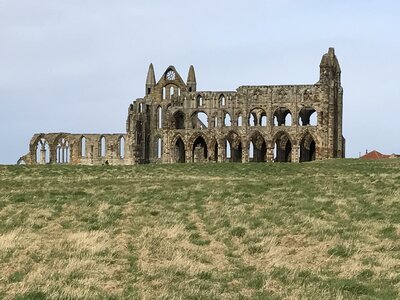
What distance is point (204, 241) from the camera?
790 inches

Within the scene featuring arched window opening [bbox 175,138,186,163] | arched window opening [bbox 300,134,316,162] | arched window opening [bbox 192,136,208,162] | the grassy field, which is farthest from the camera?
arched window opening [bbox 175,138,186,163]

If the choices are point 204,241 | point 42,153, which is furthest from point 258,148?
point 204,241

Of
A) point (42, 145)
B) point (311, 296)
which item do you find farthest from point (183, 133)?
point (311, 296)

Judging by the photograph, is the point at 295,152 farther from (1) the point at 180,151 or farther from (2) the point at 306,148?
(1) the point at 180,151

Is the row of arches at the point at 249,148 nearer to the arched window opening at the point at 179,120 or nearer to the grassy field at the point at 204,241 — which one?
the arched window opening at the point at 179,120

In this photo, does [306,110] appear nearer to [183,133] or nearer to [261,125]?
[261,125]

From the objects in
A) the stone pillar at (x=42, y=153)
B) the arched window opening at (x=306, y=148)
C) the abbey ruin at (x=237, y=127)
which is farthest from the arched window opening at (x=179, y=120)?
the stone pillar at (x=42, y=153)

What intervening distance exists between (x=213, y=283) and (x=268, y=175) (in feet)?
84.9

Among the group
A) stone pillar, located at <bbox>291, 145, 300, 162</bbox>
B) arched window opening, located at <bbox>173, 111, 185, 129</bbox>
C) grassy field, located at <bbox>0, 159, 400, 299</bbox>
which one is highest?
arched window opening, located at <bbox>173, 111, 185, 129</bbox>

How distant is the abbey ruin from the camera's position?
259 feet

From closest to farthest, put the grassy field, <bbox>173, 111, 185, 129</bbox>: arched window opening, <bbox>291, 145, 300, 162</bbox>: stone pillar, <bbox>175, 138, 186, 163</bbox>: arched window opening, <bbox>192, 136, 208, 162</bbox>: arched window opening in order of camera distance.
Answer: the grassy field < <bbox>291, 145, 300, 162</bbox>: stone pillar < <bbox>192, 136, 208, 162</bbox>: arched window opening < <bbox>173, 111, 185, 129</bbox>: arched window opening < <bbox>175, 138, 186, 163</bbox>: arched window opening

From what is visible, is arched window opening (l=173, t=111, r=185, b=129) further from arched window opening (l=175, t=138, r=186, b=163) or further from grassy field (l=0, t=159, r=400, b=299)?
grassy field (l=0, t=159, r=400, b=299)

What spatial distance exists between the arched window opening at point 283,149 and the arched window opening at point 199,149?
29.0 feet

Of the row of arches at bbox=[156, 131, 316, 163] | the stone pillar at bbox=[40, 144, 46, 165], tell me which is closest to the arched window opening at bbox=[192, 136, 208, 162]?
the row of arches at bbox=[156, 131, 316, 163]
